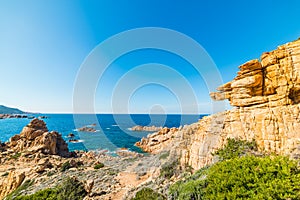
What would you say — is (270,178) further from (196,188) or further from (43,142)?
(43,142)

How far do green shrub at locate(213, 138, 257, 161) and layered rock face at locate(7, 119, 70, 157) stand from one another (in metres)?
38.3

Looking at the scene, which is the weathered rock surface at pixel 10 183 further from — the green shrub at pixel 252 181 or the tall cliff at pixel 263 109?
the green shrub at pixel 252 181

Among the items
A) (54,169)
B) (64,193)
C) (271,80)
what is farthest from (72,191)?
(271,80)

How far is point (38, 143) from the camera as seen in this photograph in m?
39.1

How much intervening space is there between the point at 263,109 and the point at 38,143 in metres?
46.3

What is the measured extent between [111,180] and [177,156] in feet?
29.9

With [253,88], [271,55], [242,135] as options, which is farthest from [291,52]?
[242,135]

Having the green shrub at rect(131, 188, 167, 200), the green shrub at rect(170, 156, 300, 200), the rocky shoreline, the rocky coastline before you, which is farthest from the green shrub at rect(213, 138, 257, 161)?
the rocky shoreline

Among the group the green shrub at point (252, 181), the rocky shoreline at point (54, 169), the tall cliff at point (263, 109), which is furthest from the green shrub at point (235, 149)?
the rocky shoreline at point (54, 169)

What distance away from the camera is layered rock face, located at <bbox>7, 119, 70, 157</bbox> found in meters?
37.7

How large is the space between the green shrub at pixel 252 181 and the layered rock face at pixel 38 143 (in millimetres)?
39014

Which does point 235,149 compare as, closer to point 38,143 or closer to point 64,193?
point 64,193

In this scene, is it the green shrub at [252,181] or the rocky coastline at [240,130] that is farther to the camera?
the rocky coastline at [240,130]

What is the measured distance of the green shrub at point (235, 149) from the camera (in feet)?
44.7
